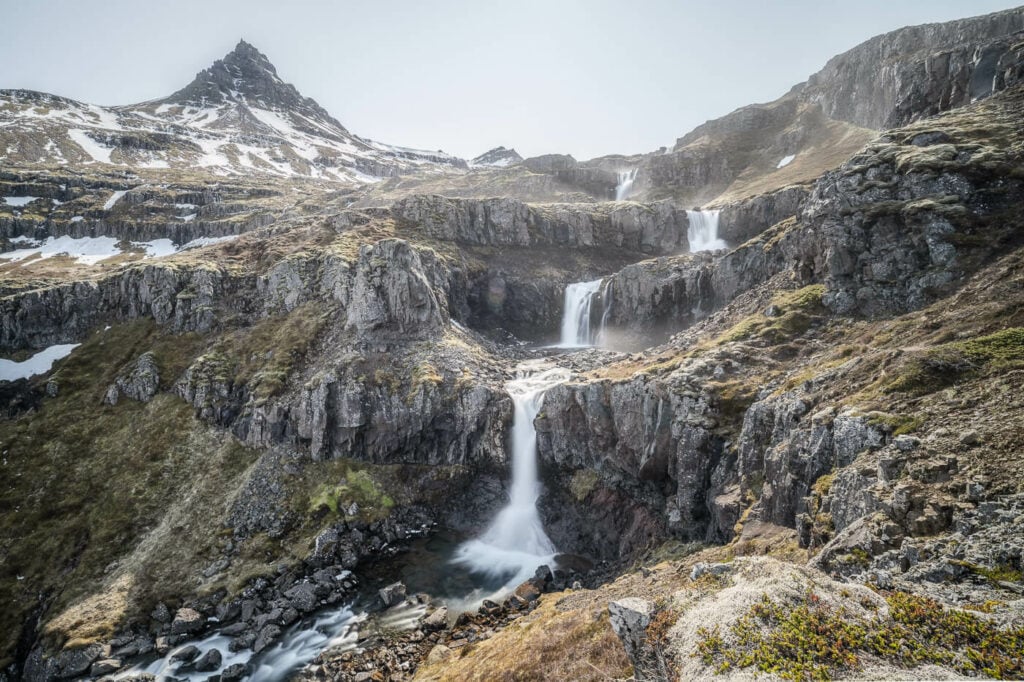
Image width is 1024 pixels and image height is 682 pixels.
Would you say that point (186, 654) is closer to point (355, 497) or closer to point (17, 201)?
point (355, 497)

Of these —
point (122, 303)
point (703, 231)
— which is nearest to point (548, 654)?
point (122, 303)

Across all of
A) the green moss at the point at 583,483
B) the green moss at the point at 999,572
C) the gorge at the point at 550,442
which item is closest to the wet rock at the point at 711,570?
the gorge at the point at 550,442

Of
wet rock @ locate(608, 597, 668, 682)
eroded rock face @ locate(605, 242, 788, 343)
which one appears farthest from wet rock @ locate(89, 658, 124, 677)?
eroded rock face @ locate(605, 242, 788, 343)

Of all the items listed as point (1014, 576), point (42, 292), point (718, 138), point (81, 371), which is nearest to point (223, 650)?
point (1014, 576)

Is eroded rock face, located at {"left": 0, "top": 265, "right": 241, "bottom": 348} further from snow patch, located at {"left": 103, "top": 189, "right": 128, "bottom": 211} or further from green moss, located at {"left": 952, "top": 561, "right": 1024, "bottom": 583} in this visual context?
snow patch, located at {"left": 103, "top": 189, "right": 128, "bottom": 211}

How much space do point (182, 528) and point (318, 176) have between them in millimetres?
181054

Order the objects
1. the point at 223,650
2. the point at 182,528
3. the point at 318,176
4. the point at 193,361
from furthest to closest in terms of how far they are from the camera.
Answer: the point at 318,176
the point at 193,361
the point at 182,528
the point at 223,650

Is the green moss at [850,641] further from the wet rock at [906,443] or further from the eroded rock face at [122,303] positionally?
the eroded rock face at [122,303]

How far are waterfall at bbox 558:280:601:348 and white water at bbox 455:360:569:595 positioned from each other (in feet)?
58.2

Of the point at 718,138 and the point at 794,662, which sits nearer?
the point at 794,662

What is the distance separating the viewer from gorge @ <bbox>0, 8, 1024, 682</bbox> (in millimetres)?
11406

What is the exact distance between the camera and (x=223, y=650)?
85.6 feet

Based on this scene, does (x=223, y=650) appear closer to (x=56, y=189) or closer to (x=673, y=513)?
(x=673, y=513)

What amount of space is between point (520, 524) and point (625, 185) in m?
99.0
